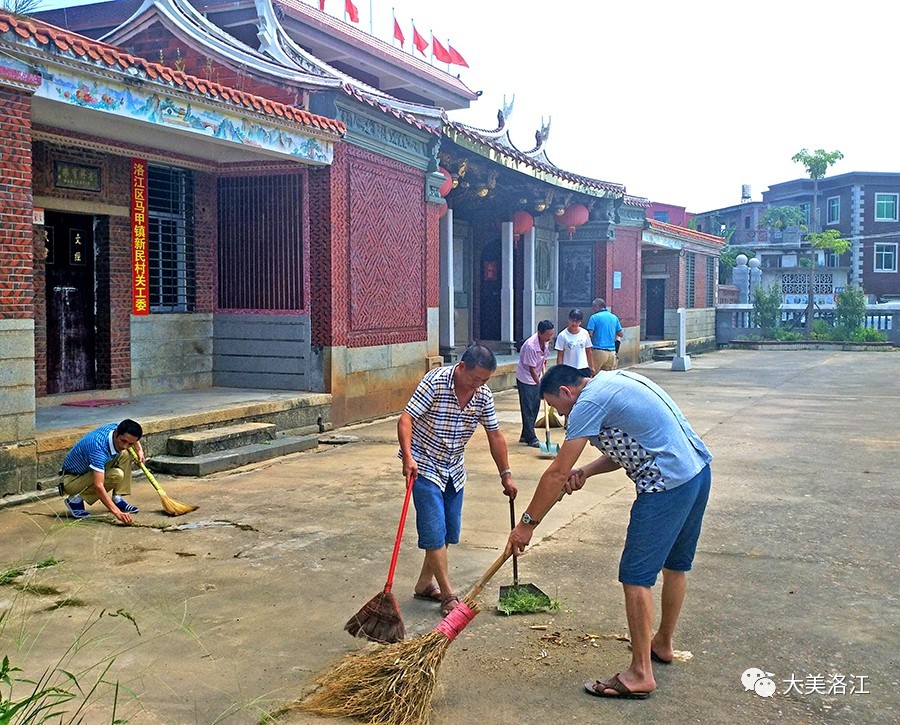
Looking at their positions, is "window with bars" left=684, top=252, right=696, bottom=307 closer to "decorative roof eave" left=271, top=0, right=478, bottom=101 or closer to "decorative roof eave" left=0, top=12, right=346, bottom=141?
"decorative roof eave" left=271, top=0, right=478, bottom=101

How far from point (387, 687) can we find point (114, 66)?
621cm

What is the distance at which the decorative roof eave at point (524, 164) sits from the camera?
518 inches

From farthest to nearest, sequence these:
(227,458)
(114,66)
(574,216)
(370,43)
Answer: (574,216) < (370,43) < (227,458) < (114,66)

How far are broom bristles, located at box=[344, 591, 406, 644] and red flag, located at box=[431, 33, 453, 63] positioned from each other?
17470 millimetres

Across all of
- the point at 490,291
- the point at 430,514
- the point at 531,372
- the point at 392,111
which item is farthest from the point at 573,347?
the point at 490,291

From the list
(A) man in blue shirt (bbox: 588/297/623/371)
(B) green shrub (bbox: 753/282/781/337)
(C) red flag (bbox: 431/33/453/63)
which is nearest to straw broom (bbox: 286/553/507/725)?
(A) man in blue shirt (bbox: 588/297/623/371)

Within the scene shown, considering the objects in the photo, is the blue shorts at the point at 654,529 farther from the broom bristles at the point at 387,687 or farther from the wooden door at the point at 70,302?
the wooden door at the point at 70,302

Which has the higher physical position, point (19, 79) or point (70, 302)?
point (19, 79)

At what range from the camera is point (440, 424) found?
15.2ft

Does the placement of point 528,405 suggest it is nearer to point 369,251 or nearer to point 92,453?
point 369,251

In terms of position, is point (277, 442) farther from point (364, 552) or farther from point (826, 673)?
point (826, 673)

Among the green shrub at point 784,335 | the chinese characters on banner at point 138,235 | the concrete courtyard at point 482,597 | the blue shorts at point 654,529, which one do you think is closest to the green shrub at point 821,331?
the green shrub at point 784,335

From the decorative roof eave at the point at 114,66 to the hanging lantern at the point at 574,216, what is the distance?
9893 mm

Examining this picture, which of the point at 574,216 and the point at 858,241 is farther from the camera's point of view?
the point at 858,241
